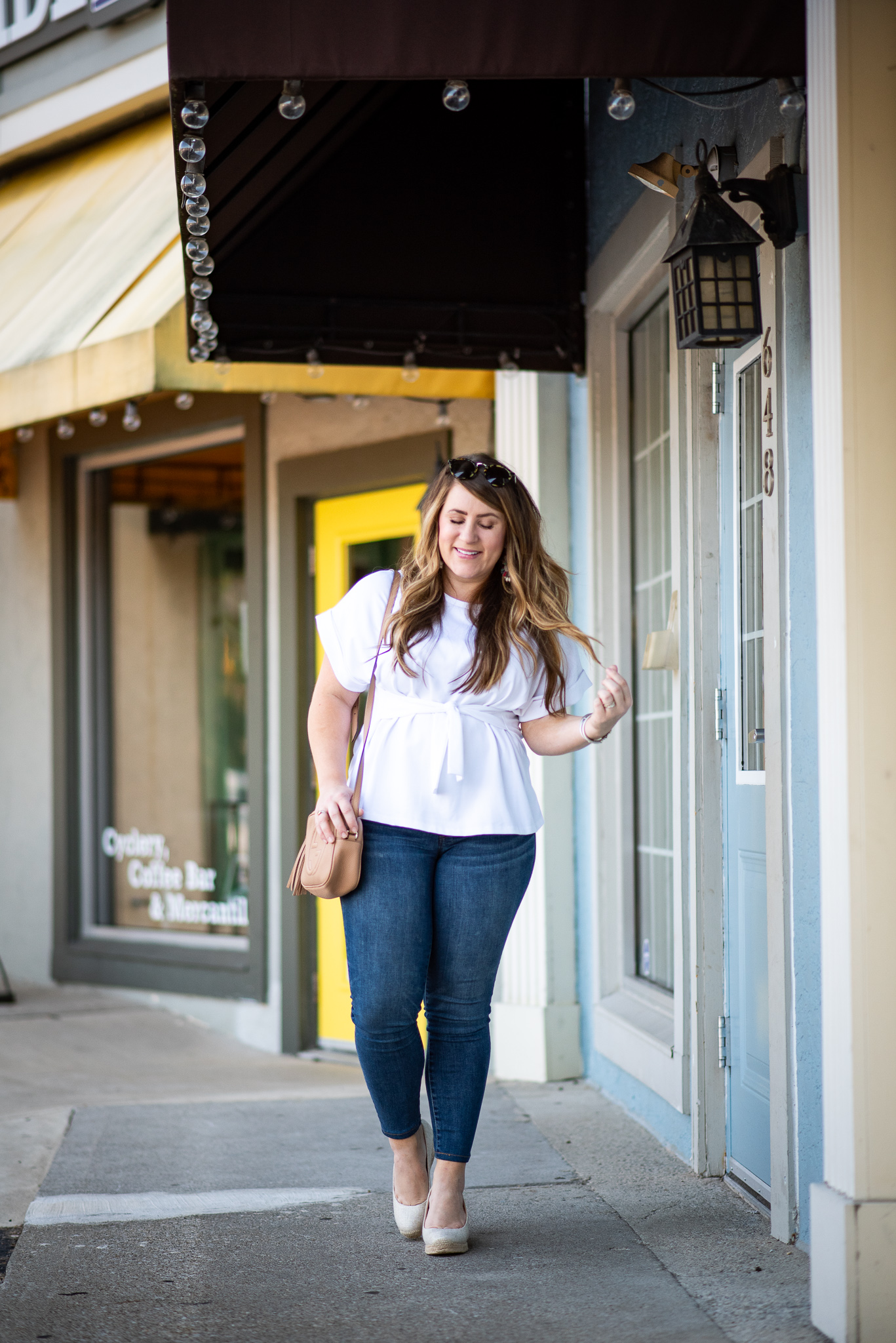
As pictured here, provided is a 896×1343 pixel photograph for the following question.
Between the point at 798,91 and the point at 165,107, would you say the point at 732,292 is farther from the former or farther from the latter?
the point at 165,107

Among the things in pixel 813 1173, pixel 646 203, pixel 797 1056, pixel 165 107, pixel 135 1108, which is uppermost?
pixel 165 107

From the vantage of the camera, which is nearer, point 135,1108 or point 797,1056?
point 797,1056

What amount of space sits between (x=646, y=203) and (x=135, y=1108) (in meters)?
3.35

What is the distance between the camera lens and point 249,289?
457 cm

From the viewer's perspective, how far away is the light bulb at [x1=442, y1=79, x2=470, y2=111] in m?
2.82

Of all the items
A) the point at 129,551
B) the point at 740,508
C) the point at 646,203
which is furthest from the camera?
the point at 129,551

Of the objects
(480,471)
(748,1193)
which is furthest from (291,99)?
(748,1193)

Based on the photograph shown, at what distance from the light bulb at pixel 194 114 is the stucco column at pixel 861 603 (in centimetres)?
130

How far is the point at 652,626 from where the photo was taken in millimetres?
4520

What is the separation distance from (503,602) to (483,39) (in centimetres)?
118

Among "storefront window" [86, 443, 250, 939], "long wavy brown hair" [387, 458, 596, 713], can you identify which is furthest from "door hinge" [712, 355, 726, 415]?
"storefront window" [86, 443, 250, 939]

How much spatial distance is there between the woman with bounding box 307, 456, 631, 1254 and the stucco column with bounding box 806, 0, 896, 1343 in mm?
630

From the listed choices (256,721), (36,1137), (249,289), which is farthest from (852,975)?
(256,721)

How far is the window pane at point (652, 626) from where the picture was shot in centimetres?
433
